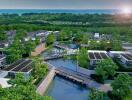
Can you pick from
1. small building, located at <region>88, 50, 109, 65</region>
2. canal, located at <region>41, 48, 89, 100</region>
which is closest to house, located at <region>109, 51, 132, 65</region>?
small building, located at <region>88, 50, 109, 65</region>

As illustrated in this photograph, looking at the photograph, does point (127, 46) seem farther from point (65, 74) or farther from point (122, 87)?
point (122, 87)

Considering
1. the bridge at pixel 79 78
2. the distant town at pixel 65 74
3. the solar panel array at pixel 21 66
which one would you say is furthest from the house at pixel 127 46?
the solar panel array at pixel 21 66

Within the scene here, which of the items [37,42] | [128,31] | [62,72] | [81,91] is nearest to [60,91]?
[81,91]

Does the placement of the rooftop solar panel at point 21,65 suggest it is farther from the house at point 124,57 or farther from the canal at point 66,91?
the house at point 124,57

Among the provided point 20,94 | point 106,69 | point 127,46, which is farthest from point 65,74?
point 127,46

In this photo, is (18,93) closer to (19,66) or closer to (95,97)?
(95,97)

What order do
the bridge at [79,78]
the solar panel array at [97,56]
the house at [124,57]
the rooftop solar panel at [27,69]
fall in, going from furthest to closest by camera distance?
the solar panel array at [97,56], the house at [124,57], the rooftop solar panel at [27,69], the bridge at [79,78]

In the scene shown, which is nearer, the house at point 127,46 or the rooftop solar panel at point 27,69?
the rooftop solar panel at point 27,69

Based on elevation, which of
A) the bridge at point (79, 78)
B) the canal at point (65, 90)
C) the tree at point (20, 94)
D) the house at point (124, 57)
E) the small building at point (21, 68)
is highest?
the tree at point (20, 94)

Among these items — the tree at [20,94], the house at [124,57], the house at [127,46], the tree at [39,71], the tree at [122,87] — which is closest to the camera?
the tree at [20,94]
